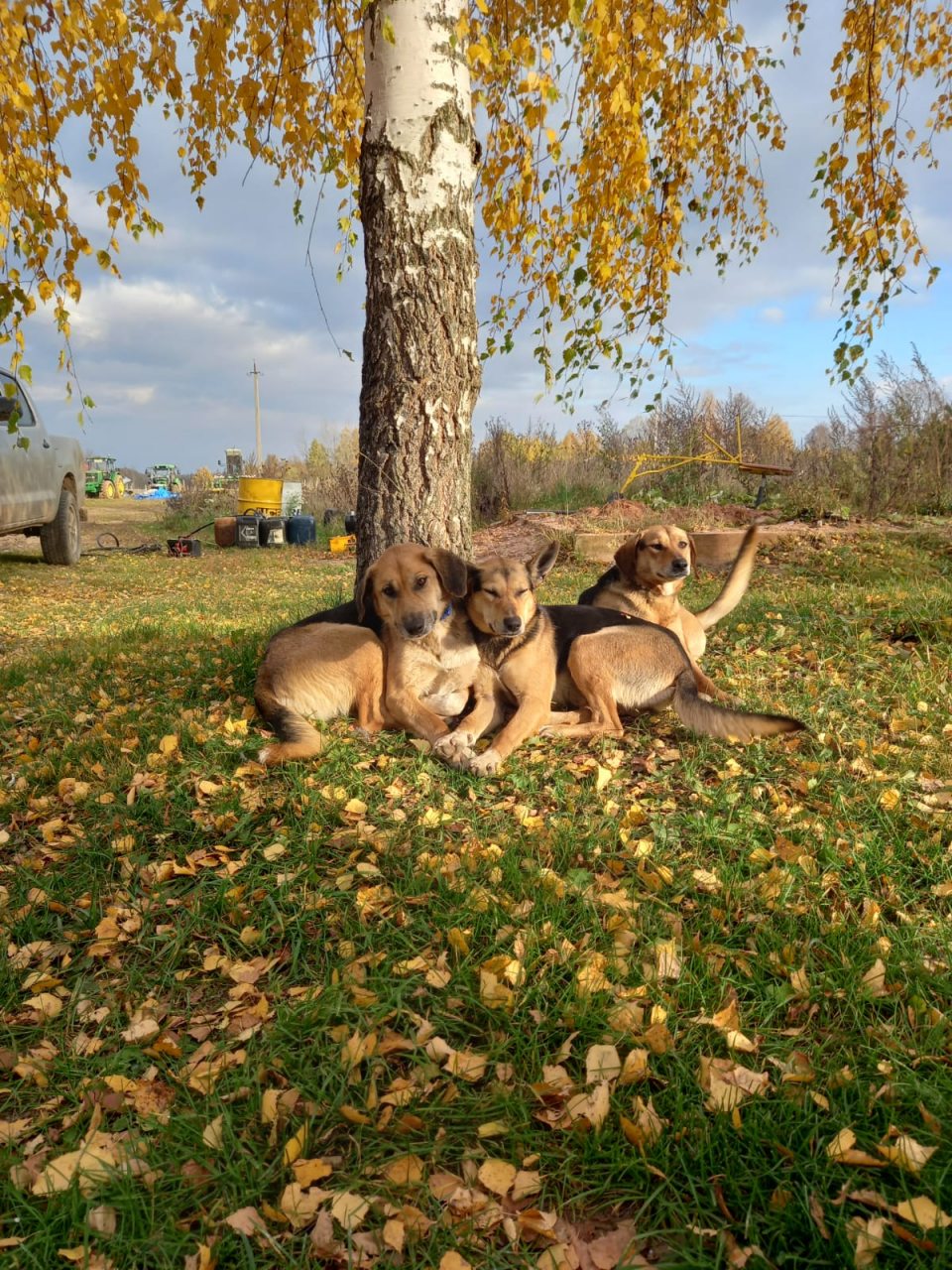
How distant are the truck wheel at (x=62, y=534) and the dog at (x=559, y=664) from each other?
11124mm

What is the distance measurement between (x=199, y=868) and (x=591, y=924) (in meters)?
1.56

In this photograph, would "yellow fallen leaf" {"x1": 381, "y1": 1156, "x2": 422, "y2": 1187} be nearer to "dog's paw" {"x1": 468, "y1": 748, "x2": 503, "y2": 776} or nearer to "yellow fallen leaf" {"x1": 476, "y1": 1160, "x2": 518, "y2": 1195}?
"yellow fallen leaf" {"x1": 476, "y1": 1160, "x2": 518, "y2": 1195}

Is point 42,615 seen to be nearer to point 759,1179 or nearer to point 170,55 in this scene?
point 170,55

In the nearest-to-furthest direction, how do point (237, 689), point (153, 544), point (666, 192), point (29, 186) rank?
point (237, 689)
point (29, 186)
point (666, 192)
point (153, 544)

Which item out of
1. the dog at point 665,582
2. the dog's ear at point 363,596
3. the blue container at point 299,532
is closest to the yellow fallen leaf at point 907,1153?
the dog's ear at point 363,596

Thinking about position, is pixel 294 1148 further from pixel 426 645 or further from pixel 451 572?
pixel 451 572

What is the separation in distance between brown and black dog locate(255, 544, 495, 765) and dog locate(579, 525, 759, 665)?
1.51 metres

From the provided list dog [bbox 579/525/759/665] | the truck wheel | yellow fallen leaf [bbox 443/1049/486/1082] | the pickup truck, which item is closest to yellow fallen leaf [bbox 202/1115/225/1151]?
yellow fallen leaf [bbox 443/1049/486/1082]

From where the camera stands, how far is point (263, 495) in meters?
20.1

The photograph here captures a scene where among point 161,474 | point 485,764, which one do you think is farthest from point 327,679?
point 161,474

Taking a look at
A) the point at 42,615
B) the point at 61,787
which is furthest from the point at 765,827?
the point at 42,615

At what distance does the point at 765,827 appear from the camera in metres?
3.12

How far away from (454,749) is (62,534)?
38.7 feet

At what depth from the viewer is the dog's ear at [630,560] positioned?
5453 millimetres
